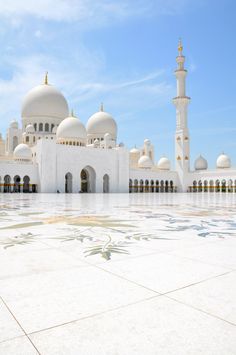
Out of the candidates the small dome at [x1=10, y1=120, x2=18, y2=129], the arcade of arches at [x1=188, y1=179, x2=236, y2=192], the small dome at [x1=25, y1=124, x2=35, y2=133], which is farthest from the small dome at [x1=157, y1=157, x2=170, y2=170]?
the small dome at [x1=10, y1=120, x2=18, y2=129]

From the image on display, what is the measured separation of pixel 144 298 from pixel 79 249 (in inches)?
52.7

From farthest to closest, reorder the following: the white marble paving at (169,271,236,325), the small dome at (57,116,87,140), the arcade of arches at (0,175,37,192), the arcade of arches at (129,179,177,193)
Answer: the arcade of arches at (129,179,177,193)
the small dome at (57,116,87,140)
the arcade of arches at (0,175,37,192)
the white marble paving at (169,271,236,325)

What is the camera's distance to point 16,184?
2803 centimetres

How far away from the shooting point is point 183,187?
37.7 meters

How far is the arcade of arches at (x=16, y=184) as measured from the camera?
1039 inches

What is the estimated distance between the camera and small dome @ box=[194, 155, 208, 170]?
39.8m

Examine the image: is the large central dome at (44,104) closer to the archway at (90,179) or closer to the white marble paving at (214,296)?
the archway at (90,179)

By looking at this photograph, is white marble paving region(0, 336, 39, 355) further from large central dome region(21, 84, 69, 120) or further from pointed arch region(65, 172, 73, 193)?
large central dome region(21, 84, 69, 120)

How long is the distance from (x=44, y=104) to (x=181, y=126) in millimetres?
16286

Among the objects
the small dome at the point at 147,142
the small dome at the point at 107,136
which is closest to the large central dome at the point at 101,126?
the small dome at the point at 107,136

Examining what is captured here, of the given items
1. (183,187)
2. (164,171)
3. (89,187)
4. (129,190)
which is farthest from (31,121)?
(183,187)

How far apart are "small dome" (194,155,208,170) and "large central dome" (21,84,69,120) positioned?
1824cm

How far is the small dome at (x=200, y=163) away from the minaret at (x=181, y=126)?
2.90 metres

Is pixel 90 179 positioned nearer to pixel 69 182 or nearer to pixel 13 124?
pixel 69 182
